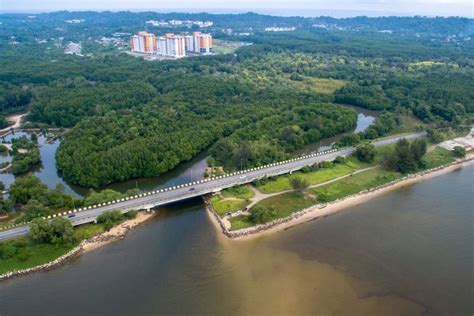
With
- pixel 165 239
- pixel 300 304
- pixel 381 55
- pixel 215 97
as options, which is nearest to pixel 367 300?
pixel 300 304

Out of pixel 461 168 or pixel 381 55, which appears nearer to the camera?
pixel 461 168

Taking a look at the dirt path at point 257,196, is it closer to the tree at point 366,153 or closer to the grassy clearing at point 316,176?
the grassy clearing at point 316,176

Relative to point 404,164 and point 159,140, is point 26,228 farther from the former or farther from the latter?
point 404,164

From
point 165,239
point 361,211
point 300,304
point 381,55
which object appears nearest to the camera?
point 300,304

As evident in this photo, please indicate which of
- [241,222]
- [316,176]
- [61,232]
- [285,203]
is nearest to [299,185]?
[285,203]

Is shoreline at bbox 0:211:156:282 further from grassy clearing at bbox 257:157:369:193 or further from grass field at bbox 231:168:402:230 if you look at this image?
grassy clearing at bbox 257:157:369:193

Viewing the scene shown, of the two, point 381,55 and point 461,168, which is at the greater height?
point 381,55

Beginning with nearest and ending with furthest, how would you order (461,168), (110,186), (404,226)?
(404,226)
(110,186)
(461,168)
